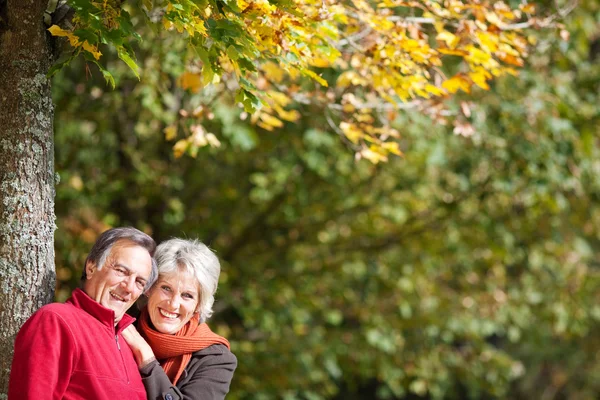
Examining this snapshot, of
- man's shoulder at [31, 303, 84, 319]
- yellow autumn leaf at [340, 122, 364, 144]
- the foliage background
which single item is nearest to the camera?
man's shoulder at [31, 303, 84, 319]

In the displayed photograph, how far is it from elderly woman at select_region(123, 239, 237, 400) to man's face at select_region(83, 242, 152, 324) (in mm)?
235

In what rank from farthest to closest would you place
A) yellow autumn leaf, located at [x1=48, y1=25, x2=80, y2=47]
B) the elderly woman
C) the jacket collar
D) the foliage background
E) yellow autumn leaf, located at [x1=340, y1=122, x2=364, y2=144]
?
the foliage background < yellow autumn leaf, located at [x1=340, y1=122, x2=364, y2=144] < the elderly woman < yellow autumn leaf, located at [x1=48, y1=25, x2=80, y2=47] < the jacket collar

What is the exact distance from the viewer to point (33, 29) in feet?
9.80

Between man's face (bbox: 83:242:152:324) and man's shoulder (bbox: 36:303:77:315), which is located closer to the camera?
man's shoulder (bbox: 36:303:77:315)

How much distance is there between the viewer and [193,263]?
3184mm

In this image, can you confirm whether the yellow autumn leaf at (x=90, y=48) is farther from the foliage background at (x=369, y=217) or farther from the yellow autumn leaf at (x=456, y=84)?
the foliage background at (x=369, y=217)

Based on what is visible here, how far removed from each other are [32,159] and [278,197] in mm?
6057

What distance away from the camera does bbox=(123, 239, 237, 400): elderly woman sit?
310 centimetres

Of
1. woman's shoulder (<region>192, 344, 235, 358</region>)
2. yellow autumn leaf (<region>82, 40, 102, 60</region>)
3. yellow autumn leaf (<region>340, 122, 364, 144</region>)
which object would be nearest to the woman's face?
woman's shoulder (<region>192, 344, 235, 358</region>)

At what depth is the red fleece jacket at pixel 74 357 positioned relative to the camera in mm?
2445

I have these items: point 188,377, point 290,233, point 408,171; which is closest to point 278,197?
point 290,233

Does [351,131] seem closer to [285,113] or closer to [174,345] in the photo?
[285,113]

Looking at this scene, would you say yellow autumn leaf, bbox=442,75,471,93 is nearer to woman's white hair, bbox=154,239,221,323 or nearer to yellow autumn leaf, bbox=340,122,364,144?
yellow autumn leaf, bbox=340,122,364,144

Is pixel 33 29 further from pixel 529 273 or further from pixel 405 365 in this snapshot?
pixel 529 273
